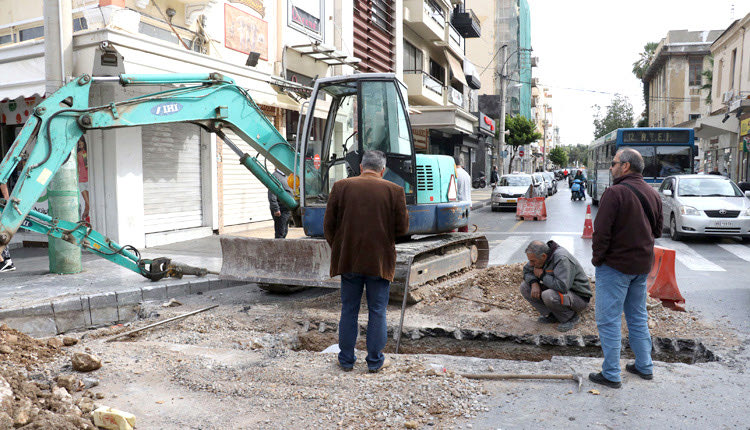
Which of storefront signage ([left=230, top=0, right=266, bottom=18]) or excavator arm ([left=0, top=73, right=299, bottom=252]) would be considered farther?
storefront signage ([left=230, top=0, right=266, bottom=18])

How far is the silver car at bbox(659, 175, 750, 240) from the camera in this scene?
12.5 metres

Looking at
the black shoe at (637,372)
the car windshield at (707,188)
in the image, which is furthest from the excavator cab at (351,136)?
the car windshield at (707,188)

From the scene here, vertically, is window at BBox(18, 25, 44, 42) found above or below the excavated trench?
above

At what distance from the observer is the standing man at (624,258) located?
167 inches

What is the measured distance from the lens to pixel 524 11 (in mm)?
73000

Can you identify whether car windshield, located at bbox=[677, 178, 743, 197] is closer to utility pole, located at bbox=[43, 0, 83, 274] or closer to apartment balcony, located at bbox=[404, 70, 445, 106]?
utility pole, located at bbox=[43, 0, 83, 274]

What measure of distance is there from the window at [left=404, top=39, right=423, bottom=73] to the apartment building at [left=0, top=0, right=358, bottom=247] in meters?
11.0

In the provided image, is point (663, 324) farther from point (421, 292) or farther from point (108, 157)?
point (108, 157)

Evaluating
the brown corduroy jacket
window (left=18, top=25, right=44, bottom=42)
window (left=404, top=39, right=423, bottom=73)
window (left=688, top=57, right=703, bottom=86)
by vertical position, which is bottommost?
the brown corduroy jacket

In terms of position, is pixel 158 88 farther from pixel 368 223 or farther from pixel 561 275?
pixel 561 275

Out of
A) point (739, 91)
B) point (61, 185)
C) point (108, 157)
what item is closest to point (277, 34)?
point (108, 157)

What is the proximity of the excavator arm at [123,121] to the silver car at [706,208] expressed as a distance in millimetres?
9347

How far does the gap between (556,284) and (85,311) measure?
550 centimetres

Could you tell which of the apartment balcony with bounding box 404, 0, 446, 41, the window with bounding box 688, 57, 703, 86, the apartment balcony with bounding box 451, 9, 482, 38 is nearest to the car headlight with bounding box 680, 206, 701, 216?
the apartment balcony with bounding box 404, 0, 446, 41
